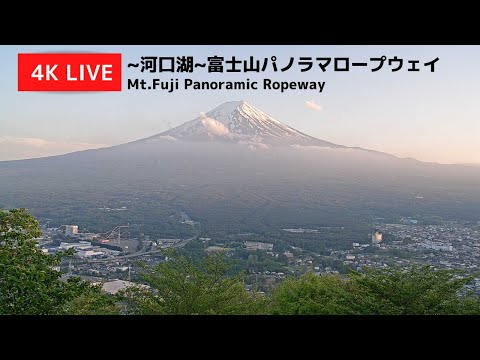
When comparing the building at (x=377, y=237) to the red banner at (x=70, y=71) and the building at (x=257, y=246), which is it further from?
the red banner at (x=70, y=71)

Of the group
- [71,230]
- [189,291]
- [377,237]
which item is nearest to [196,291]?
[189,291]

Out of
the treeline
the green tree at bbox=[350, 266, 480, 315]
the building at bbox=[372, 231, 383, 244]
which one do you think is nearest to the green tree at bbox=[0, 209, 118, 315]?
the treeline

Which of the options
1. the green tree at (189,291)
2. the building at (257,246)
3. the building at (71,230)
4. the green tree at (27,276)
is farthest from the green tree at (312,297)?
the building at (71,230)

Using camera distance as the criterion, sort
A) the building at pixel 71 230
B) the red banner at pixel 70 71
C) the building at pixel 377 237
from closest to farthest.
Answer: the red banner at pixel 70 71 → the building at pixel 71 230 → the building at pixel 377 237

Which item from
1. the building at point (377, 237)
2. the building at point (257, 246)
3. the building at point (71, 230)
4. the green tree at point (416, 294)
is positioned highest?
the building at point (71, 230)

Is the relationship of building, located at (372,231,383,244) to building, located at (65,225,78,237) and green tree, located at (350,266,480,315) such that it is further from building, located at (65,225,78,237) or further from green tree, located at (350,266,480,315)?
building, located at (65,225,78,237)

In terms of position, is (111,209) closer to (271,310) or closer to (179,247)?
(179,247)
